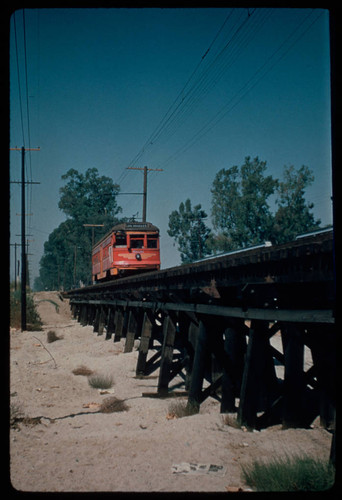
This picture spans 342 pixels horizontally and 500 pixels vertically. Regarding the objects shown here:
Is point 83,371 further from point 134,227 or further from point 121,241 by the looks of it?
point 134,227

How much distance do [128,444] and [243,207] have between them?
159 ft

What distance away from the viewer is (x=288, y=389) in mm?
5039

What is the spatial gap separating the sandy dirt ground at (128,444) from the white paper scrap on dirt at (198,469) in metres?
0.06

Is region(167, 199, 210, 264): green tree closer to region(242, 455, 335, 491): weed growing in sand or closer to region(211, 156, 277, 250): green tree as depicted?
region(211, 156, 277, 250): green tree

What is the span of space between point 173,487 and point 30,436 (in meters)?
2.89

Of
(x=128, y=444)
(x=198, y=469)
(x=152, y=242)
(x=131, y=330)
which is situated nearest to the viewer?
(x=198, y=469)

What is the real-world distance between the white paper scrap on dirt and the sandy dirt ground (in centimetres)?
6

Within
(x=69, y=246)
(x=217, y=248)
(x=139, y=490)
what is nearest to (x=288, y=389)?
(x=139, y=490)

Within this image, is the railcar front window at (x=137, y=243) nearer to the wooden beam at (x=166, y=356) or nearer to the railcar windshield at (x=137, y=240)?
the railcar windshield at (x=137, y=240)

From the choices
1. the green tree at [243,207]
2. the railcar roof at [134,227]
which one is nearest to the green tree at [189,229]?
the green tree at [243,207]

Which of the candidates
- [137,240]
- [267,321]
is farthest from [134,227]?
[267,321]

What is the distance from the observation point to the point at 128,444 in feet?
17.4

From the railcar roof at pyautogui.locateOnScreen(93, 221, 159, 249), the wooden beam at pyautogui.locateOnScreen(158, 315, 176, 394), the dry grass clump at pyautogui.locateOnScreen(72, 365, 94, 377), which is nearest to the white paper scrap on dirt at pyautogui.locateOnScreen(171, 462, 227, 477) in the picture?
the wooden beam at pyautogui.locateOnScreen(158, 315, 176, 394)
